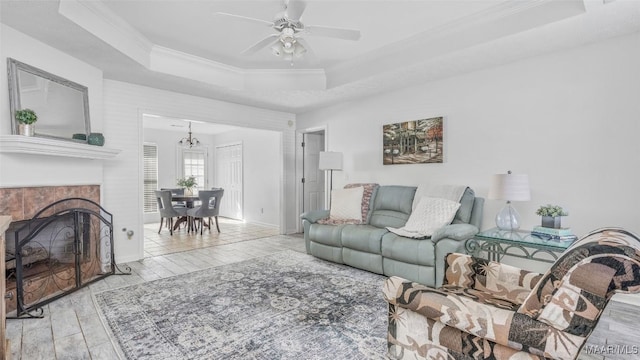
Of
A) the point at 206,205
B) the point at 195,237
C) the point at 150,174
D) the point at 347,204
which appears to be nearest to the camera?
the point at 347,204

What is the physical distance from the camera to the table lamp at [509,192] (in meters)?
2.87

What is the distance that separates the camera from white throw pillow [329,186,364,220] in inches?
172

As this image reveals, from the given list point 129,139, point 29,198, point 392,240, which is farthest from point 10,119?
point 392,240

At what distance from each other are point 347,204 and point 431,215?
1278mm

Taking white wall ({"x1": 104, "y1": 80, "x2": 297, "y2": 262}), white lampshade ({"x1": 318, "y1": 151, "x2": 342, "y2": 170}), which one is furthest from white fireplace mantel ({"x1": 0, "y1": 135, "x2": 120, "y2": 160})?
white lampshade ({"x1": 318, "y1": 151, "x2": 342, "y2": 170})

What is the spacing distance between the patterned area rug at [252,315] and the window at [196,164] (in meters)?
5.50

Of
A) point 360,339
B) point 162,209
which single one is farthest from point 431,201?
point 162,209

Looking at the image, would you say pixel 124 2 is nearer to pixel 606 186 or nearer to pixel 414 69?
pixel 414 69

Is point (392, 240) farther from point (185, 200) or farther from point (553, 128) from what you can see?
point (185, 200)

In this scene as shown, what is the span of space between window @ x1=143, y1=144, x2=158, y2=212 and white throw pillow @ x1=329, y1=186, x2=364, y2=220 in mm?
5550

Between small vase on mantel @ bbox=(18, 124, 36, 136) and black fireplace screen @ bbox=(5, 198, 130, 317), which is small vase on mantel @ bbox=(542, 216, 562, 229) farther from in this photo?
small vase on mantel @ bbox=(18, 124, 36, 136)

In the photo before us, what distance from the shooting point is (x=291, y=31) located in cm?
255

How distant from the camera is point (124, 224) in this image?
13.8 feet

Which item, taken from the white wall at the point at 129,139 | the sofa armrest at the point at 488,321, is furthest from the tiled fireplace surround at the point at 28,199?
the sofa armrest at the point at 488,321
